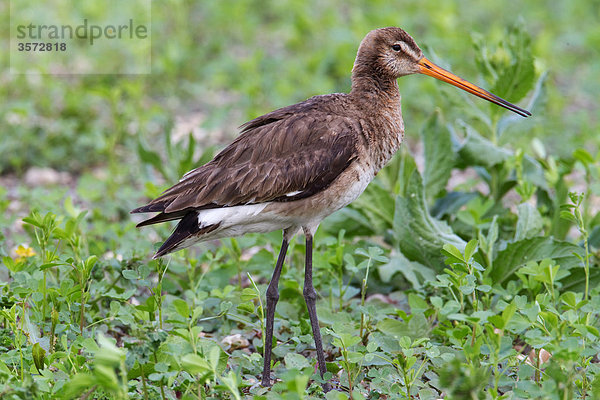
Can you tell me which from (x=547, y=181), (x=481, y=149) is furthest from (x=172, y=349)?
(x=547, y=181)

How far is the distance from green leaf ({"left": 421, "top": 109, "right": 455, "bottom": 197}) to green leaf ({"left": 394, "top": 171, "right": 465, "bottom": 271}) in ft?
1.54

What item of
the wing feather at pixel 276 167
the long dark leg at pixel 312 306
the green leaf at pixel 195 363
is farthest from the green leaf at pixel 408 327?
the green leaf at pixel 195 363

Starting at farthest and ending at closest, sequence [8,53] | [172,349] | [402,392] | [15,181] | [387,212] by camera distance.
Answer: [8,53], [15,181], [387,212], [402,392], [172,349]

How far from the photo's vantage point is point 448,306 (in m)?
3.59

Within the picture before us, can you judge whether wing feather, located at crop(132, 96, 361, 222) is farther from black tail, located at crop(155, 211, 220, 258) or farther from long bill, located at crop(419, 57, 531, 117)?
long bill, located at crop(419, 57, 531, 117)

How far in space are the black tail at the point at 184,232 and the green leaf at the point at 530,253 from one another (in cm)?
170

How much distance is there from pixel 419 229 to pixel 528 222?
646 mm

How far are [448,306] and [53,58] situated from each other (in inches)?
246

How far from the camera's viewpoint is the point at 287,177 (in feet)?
13.4

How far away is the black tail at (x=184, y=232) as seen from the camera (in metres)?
3.90

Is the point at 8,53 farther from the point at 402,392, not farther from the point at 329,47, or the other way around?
the point at 402,392

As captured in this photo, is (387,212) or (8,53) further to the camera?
(8,53)

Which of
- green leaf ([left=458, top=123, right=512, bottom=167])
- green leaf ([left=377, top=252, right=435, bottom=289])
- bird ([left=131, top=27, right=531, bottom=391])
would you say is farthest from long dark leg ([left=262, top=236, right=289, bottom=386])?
green leaf ([left=458, top=123, right=512, bottom=167])

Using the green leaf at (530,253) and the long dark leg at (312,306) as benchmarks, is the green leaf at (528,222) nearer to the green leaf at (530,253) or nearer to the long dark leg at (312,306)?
the green leaf at (530,253)
